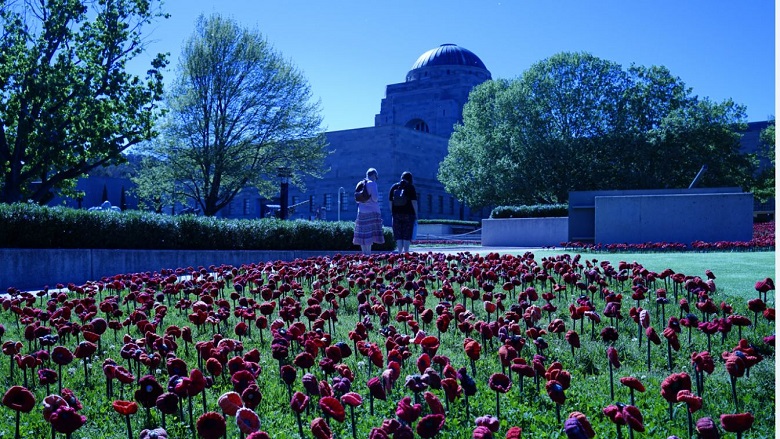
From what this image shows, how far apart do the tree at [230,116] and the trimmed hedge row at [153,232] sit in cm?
1286

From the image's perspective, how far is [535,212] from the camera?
29984 mm

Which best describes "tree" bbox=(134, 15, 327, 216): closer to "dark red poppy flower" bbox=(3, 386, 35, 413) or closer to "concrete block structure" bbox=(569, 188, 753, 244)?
"concrete block structure" bbox=(569, 188, 753, 244)

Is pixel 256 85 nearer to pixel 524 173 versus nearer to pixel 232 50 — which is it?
pixel 232 50

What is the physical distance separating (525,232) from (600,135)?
1468 centimetres

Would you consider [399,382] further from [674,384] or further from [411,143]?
[411,143]

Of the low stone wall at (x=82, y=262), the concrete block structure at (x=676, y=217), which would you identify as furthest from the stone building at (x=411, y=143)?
the low stone wall at (x=82, y=262)

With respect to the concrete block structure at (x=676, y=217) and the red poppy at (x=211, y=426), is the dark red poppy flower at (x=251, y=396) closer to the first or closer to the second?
the red poppy at (x=211, y=426)

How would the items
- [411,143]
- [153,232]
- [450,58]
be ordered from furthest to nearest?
[450,58], [411,143], [153,232]

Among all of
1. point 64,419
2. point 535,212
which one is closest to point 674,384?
point 64,419

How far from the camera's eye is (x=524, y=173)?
40906mm

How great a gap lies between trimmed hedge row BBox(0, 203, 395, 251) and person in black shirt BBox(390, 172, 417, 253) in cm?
467

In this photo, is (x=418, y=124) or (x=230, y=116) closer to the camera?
(x=230, y=116)

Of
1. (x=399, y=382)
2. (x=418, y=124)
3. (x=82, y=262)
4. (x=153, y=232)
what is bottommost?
(x=399, y=382)

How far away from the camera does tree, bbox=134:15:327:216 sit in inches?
1160
